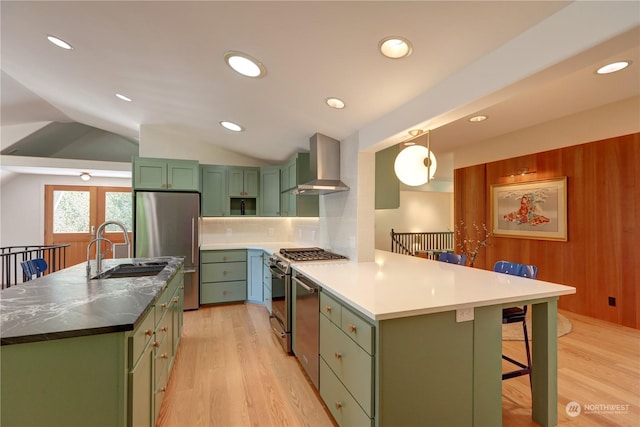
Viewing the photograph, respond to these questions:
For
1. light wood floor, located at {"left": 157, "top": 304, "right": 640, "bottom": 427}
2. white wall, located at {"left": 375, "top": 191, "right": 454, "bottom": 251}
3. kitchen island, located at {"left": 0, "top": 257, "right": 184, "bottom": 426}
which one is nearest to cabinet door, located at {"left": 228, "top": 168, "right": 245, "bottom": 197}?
light wood floor, located at {"left": 157, "top": 304, "right": 640, "bottom": 427}

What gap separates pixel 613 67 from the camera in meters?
2.56

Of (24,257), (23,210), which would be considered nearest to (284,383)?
(24,257)

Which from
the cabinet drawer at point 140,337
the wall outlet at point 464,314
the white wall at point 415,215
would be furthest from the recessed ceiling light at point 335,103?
the white wall at point 415,215

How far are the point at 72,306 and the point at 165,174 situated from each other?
2.99m

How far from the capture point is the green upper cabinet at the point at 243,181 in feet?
15.3

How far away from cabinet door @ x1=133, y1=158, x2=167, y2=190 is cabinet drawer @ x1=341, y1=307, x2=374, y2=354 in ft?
11.5

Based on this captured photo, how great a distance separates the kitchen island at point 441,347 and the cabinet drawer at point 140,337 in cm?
104

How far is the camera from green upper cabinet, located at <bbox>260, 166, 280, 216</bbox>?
4594mm

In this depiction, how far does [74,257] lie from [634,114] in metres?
9.72

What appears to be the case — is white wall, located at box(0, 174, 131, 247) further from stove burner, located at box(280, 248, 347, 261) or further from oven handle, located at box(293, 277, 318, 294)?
oven handle, located at box(293, 277, 318, 294)

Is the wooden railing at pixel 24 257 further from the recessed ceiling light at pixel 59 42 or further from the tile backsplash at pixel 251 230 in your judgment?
the recessed ceiling light at pixel 59 42

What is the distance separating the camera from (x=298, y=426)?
1854 millimetres

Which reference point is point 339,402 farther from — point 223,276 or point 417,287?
point 223,276

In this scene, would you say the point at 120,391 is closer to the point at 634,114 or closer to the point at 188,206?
the point at 188,206
